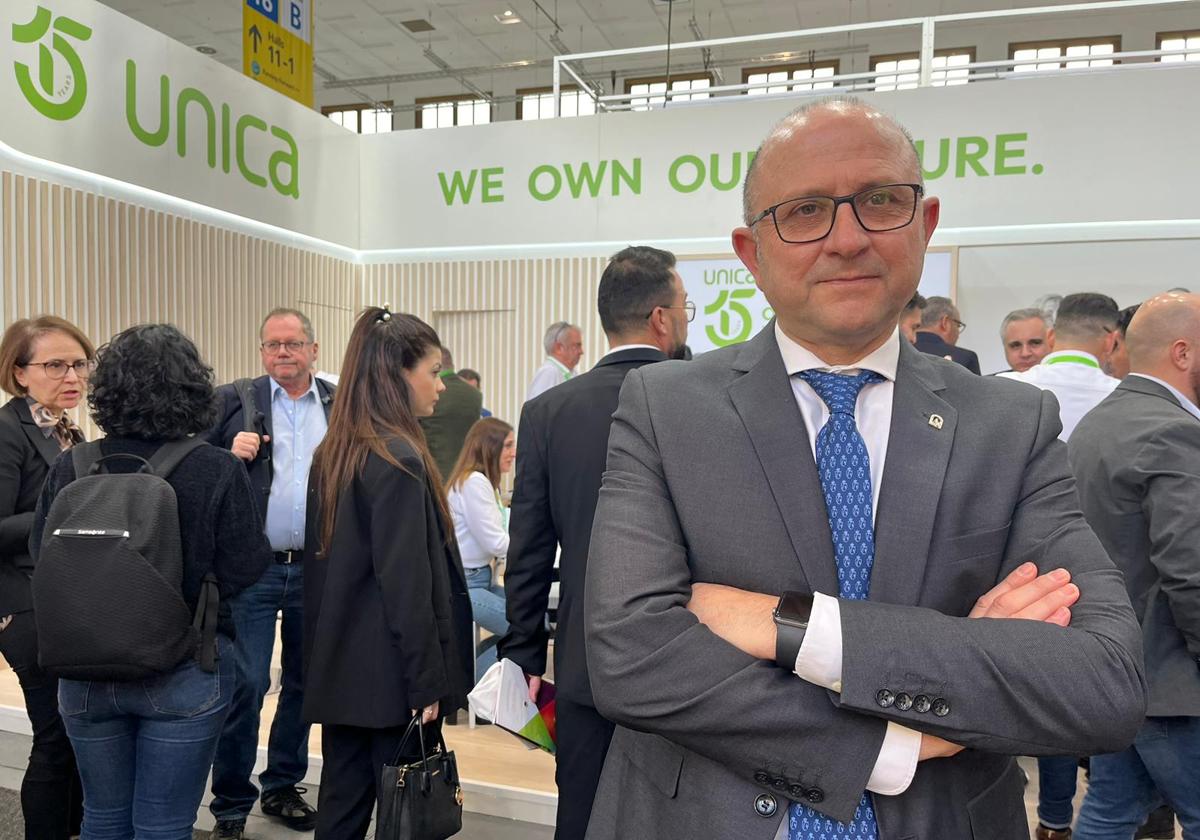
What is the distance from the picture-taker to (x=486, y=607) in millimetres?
3998

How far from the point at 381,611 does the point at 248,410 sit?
124cm

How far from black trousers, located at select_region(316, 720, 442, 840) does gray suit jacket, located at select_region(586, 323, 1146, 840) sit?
4.40ft

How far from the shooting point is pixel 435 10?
37.8 feet

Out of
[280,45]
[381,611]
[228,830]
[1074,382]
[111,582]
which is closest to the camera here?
[111,582]

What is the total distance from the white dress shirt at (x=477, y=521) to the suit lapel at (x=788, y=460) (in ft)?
A: 9.48

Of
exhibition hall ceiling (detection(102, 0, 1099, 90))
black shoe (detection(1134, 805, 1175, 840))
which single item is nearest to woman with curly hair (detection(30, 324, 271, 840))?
black shoe (detection(1134, 805, 1175, 840))

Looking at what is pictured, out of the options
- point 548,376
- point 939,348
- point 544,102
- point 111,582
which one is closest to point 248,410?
point 111,582

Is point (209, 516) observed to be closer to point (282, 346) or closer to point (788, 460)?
point (282, 346)

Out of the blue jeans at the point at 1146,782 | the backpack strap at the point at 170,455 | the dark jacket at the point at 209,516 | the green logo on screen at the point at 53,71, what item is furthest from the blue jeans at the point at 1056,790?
the green logo on screen at the point at 53,71

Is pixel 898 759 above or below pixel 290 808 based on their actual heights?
above

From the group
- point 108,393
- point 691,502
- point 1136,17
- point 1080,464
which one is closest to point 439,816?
point 108,393

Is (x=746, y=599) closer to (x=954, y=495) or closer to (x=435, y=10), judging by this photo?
(x=954, y=495)

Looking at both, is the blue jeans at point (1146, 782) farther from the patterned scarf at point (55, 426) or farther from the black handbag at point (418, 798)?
the patterned scarf at point (55, 426)

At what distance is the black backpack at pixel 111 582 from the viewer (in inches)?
76.6
